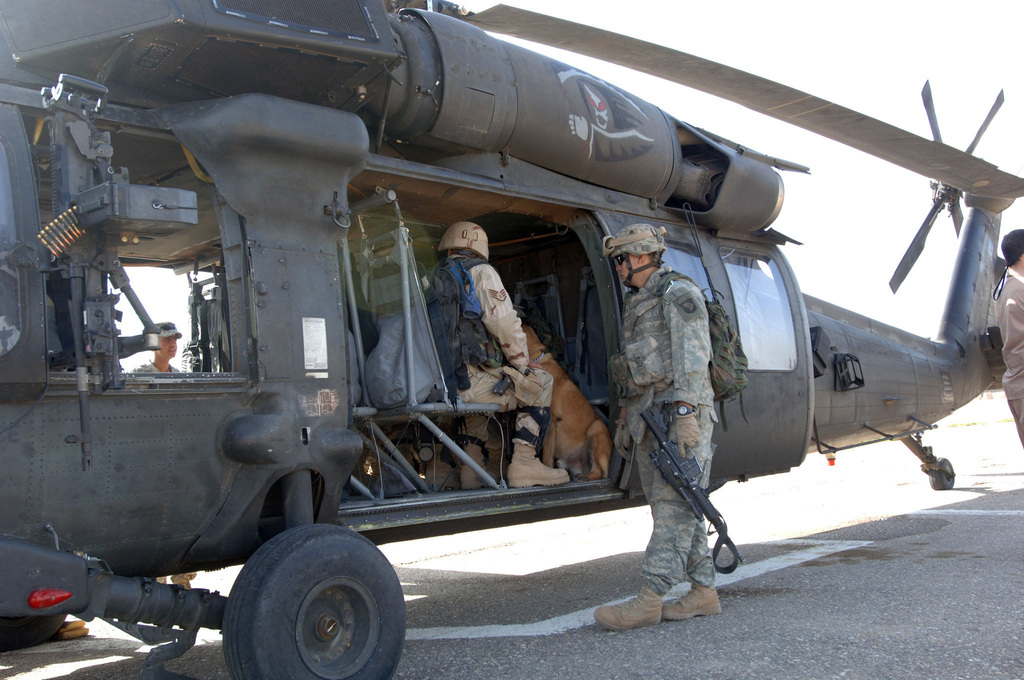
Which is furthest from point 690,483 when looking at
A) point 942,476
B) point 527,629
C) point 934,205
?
point 934,205

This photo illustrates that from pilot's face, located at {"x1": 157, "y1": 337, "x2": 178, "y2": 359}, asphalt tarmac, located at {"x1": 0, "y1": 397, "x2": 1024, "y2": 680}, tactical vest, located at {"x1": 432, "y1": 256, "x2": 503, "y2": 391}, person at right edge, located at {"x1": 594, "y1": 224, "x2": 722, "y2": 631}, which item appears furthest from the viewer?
tactical vest, located at {"x1": 432, "y1": 256, "x2": 503, "y2": 391}

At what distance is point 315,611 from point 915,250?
7.39 metres

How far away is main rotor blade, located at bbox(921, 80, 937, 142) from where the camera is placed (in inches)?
316

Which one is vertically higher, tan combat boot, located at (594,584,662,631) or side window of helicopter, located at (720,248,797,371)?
side window of helicopter, located at (720,248,797,371)

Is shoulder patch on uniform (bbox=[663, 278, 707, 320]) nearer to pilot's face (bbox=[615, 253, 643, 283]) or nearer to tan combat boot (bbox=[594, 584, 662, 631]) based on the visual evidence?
pilot's face (bbox=[615, 253, 643, 283])

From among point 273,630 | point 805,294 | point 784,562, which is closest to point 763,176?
point 805,294

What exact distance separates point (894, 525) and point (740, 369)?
3498 mm

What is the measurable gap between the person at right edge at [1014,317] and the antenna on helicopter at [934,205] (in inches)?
110

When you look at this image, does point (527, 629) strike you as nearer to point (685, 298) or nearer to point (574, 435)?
point (574, 435)

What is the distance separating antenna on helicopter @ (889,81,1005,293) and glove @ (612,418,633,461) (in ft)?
14.4

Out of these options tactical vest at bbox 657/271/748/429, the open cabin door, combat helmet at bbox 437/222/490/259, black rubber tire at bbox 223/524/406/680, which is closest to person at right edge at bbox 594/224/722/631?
tactical vest at bbox 657/271/748/429

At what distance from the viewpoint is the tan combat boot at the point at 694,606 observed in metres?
4.27

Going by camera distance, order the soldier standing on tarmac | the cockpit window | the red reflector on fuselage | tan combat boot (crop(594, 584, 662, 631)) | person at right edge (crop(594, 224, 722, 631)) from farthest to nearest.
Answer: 1. the soldier standing on tarmac
2. person at right edge (crop(594, 224, 722, 631))
3. tan combat boot (crop(594, 584, 662, 631))
4. the cockpit window
5. the red reflector on fuselage

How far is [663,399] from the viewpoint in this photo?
4.41m
